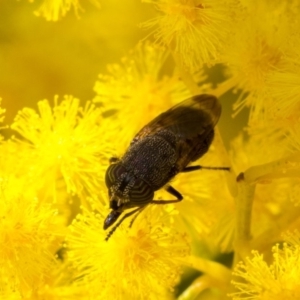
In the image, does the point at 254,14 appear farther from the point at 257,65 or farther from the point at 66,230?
the point at 66,230

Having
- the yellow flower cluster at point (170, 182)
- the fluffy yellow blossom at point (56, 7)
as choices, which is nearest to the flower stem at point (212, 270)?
the yellow flower cluster at point (170, 182)

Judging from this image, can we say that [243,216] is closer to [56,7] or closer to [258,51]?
[258,51]

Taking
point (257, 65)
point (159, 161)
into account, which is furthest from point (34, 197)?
point (257, 65)

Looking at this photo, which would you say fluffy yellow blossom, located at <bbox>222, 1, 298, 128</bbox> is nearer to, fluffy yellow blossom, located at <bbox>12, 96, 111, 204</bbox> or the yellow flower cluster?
the yellow flower cluster

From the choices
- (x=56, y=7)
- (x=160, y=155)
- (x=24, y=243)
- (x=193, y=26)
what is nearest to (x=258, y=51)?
(x=193, y=26)

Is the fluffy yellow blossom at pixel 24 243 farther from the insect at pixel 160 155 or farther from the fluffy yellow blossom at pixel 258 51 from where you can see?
the fluffy yellow blossom at pixel 258 51

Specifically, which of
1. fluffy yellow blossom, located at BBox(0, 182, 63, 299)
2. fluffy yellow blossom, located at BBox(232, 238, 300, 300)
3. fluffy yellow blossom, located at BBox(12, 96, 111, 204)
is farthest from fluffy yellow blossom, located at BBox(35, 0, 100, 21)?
fluffy yellow blossom, located at BBox(232, 238, 300, 300)
